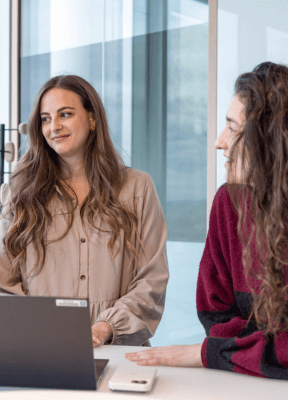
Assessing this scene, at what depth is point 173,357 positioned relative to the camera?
1.14 m

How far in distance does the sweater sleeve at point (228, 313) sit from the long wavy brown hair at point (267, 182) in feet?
0.14

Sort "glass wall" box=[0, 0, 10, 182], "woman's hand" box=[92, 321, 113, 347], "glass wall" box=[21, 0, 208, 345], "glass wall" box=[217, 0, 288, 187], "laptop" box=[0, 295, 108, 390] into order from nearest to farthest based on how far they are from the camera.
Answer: "laptop" box=[0, 295, 108, 390], "woman's hand" box=[92, 321, 113, 347], "glass wall" box=[217, 0, 288, 187], "glass wall" box=[21, 0, 208, 345], "glass wall" box=[0, 0, 10, 182]

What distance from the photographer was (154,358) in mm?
A: 1152

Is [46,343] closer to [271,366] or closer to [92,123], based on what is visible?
[271,366]

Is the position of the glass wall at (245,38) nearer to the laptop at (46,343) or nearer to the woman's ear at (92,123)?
the woman's ear at (92,123)

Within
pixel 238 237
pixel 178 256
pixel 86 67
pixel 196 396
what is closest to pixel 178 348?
pixel 196 396

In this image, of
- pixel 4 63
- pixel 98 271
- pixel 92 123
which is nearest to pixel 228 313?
pixel 98 271

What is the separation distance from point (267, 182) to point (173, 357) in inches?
18.6

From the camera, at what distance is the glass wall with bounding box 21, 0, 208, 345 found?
290 centimetres

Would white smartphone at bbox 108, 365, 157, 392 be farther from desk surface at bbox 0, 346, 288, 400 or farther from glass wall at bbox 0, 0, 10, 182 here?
glass wall at bbox 0, 0, 10, 182

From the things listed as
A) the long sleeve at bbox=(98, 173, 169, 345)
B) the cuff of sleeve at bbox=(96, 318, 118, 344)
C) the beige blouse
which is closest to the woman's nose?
the beige blouse

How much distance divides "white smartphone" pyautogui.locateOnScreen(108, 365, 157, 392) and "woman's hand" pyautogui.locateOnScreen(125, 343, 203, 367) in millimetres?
72

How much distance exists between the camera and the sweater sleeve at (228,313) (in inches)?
42.1

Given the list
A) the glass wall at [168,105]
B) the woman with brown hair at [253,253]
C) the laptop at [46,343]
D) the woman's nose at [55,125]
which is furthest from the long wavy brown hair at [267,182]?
the glass wall at [168,105]
